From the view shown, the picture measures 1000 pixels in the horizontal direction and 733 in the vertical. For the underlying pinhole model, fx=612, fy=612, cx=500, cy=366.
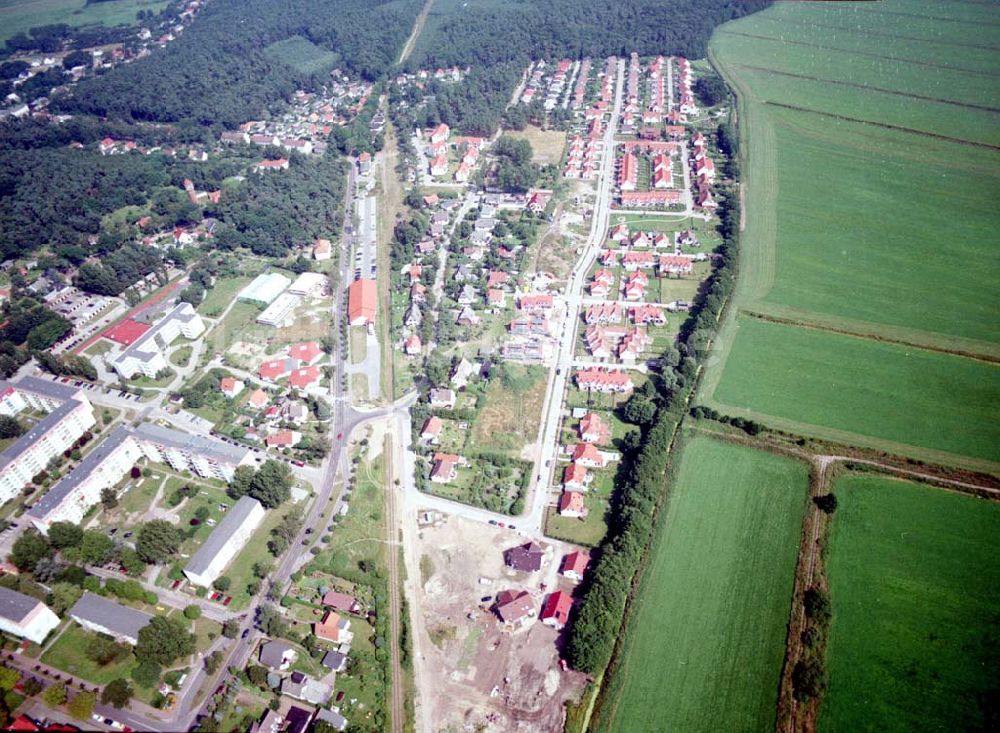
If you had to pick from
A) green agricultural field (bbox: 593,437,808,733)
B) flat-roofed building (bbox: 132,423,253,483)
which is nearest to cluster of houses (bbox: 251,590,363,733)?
flat-roofed building (bbox: 132,423,253,483)

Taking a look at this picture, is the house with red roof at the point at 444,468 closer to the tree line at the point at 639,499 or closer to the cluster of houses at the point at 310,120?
the tree line at the point at 639,499

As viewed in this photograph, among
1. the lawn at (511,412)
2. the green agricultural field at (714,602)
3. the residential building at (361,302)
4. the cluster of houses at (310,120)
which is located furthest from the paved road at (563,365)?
the cluster of houses at (310,120)

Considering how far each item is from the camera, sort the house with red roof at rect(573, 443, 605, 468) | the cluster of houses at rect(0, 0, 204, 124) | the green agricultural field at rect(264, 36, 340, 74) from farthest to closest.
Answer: the green agricultural field at rect(264, 36, 340, 74)
the cluster of houses at rect(0, 0, 204, 124)
the house with red roof at rect(573, 443, 605, 468)

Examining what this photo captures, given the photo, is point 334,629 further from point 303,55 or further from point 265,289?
point 303,55

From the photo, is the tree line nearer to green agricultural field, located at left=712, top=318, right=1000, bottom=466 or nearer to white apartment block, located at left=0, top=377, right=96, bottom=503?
green agricultural field, located at left=712, top=318, right=1000, bottom=466

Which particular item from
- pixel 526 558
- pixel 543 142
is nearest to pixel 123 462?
pixel 526 558
